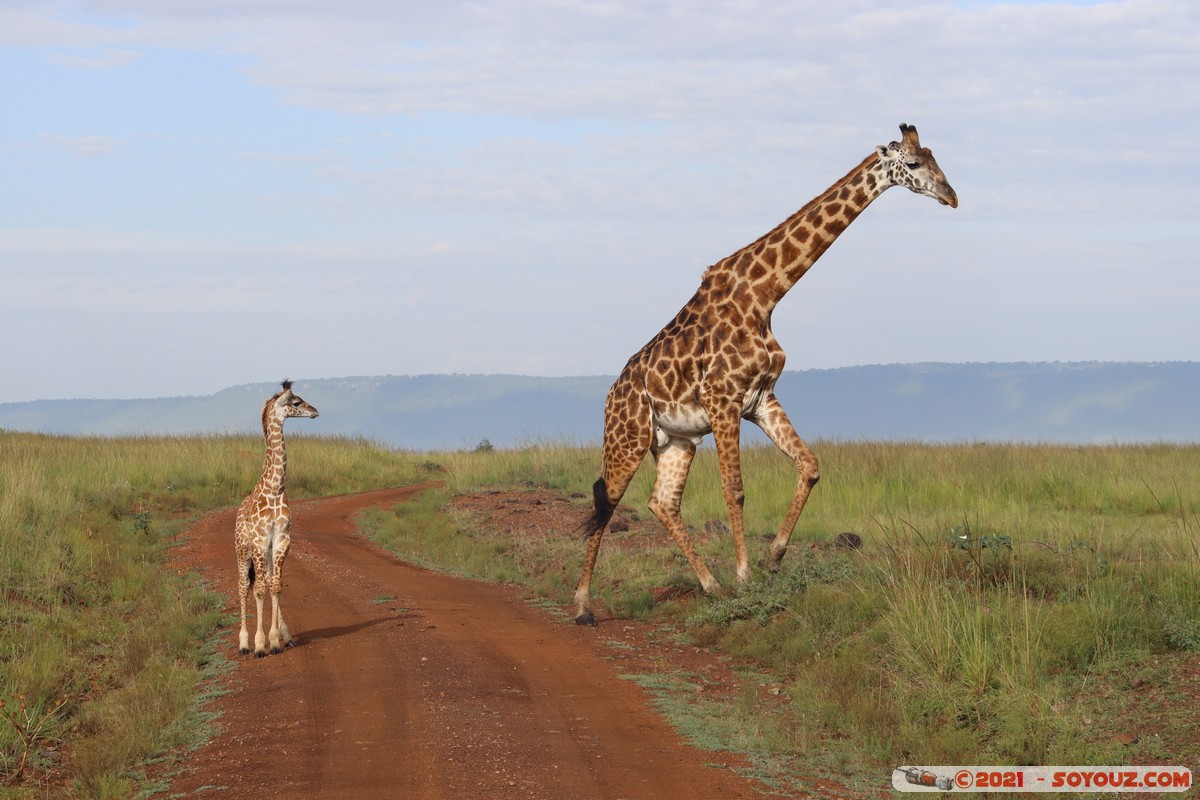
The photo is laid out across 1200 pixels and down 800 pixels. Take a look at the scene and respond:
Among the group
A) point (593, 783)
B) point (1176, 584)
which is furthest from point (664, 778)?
point (1176, 584)

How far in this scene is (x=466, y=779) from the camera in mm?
7055

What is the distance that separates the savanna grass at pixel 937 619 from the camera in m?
8.03

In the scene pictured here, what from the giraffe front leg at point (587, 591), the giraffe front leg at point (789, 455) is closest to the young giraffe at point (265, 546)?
the giraffe front leg at point (587, 591)

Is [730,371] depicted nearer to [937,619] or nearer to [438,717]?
[937,619]

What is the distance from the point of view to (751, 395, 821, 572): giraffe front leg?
11.9 metres

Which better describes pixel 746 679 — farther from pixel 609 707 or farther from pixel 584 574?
pixel 584 574

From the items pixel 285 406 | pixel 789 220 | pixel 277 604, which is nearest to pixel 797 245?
pixel 789 220

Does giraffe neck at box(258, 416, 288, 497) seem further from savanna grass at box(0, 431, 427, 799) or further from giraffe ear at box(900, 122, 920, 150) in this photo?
giraffe ear at box(900, 122, 920, 150)

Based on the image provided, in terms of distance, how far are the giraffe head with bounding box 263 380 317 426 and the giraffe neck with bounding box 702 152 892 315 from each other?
3977mm

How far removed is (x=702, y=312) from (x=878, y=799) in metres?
6.18

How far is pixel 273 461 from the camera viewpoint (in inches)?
456

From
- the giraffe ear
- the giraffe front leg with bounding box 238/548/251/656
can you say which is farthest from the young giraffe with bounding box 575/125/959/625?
the giraffe front leg with bounding box 238/548/251/656

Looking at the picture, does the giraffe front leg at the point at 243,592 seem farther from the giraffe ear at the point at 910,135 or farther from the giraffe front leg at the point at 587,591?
the giraffe ear at the point at 910,135

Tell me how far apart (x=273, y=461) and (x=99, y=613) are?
360 cm
